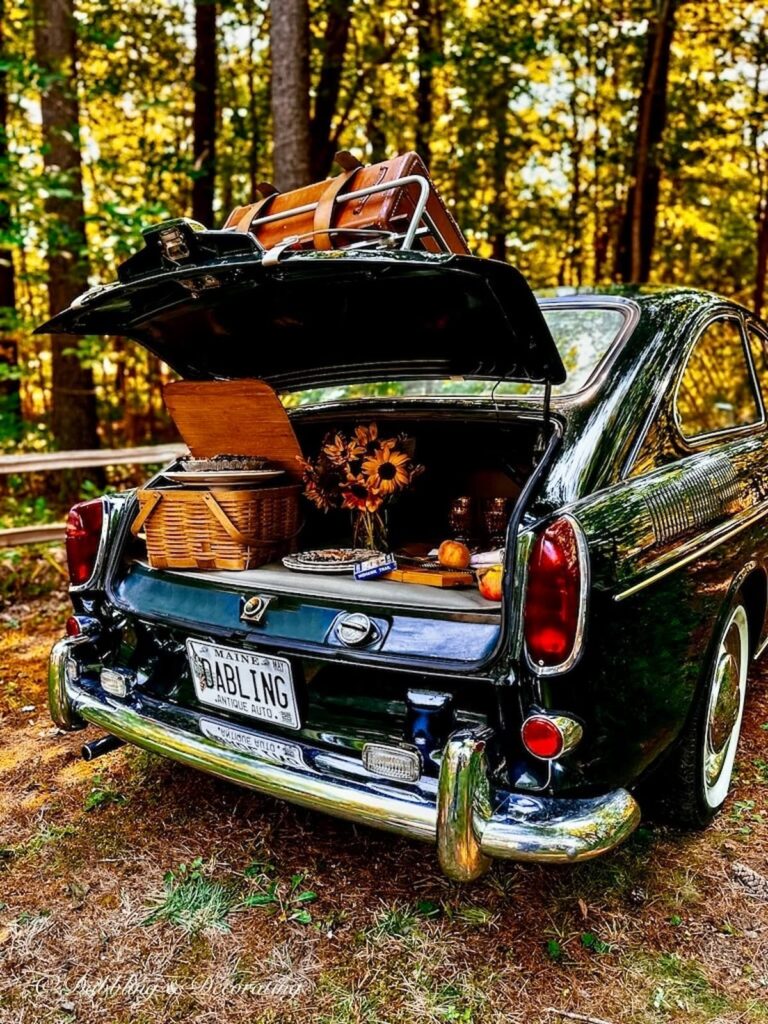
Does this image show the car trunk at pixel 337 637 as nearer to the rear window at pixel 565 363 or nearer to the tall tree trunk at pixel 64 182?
the rear window at pixel 565 363

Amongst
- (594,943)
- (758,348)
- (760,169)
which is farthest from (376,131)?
(594,943)

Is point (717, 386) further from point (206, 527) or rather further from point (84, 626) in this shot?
point (84, 626)

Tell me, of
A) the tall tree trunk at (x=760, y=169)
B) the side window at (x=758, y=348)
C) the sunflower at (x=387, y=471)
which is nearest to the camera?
the sunflower at (x=387, y=471)

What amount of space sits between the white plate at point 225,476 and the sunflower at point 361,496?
253 mm

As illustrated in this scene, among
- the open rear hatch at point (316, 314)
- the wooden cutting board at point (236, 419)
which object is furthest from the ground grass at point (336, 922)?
the open rear hatch at point (316, 314)

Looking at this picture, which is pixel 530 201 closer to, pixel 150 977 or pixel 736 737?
pixel 736 737

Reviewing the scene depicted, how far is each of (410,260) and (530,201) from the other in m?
15.2

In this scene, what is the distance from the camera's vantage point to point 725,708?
266cm

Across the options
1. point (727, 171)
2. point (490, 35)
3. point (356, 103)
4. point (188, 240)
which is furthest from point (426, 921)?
point (727, 171)

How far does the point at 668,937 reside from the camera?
210 cm

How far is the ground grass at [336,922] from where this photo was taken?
1.91 metres

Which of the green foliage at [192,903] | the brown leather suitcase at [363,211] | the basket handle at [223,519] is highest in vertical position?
the brown leather suitcase at [363,211]

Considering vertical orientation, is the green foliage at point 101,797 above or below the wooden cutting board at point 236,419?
below

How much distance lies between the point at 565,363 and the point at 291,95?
468 centimetres
